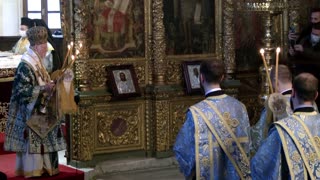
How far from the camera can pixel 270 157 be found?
12.8ft

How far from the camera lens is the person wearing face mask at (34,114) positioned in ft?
20.5

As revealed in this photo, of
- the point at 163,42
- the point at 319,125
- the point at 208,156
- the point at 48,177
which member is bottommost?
the point at 48,177

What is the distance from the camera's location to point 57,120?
641 cm

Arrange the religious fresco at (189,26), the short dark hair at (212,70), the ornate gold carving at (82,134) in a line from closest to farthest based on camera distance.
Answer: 1. the short dark hair at (212,70)
2. the ornate gold carving at (82,134)
3. the religious fresco at (189,26)

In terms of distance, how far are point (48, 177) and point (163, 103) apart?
1.99 m

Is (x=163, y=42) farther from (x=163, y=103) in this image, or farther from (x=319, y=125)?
(x=319, y=125)

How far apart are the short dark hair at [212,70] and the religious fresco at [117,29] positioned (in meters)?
3.14

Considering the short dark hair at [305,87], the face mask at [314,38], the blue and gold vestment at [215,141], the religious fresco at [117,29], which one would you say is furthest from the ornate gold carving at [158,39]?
the short dark hair at [305,87]

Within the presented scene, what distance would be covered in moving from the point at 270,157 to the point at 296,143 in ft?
0.58

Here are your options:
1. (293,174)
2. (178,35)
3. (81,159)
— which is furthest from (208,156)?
(178,35)

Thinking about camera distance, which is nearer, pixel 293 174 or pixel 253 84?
pixel 293 174

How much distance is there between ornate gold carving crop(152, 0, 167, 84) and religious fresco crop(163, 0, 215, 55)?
18cm

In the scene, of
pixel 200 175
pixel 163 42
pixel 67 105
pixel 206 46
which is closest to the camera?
pixel 200 175

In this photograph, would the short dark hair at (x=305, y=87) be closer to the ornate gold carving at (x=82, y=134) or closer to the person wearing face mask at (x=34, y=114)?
the person wearing face mask at (x=34, y=114)
